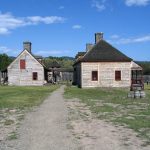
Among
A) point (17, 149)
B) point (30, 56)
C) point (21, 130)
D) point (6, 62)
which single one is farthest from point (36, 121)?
point (6, 62)

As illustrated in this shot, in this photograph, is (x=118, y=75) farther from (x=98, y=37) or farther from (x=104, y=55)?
(x=98, y=37)

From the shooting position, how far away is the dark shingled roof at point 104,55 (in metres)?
51.3

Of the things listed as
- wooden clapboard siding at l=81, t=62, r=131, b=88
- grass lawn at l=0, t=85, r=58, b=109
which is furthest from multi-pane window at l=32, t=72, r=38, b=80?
grass lawn at l=0, t=85, r=58, b=109

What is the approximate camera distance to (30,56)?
59.0 meters

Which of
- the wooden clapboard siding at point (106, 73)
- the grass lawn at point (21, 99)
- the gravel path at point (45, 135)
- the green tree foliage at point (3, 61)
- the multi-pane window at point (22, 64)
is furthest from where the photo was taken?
the green tree foliage at point (3, 61)

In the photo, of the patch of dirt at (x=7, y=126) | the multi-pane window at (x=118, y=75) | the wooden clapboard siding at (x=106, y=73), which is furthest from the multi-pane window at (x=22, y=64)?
the patch of dirt at (x=7, y=126)

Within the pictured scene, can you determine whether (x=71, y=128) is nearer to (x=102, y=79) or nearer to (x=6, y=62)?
(x=102, y=79)

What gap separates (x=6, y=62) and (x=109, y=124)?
86.9 metres

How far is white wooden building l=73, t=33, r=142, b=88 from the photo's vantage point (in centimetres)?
5150

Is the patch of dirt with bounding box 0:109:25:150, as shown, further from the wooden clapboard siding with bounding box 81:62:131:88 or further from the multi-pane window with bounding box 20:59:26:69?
the multi-pane window with bounding box 20:59:26:69

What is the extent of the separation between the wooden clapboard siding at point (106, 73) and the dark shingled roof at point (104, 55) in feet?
1.85

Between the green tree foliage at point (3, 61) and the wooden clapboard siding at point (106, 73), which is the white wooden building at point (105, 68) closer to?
the wooden clapboard siding at point (106, 73)

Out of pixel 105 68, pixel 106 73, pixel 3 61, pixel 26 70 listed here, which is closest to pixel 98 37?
pixel 105 68

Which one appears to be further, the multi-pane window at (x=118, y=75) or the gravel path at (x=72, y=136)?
the multi-pane window at (x=118, y=75)
